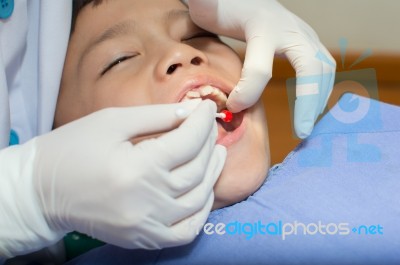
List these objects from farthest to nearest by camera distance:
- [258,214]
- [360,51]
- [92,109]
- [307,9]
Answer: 1. [307,9]
2. [360,51]
3. [92,109]
4. [258,214]

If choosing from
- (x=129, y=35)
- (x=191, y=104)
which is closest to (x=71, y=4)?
(x=129, y=35)

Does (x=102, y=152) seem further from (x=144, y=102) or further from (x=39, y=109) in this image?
(x=39, y=109)

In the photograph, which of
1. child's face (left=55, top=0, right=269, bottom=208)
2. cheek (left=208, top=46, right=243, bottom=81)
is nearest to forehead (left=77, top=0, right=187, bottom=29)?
child's face (left=55, top=0, right=269, bottom=208)

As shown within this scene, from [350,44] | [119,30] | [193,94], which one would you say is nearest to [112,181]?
[193,94]

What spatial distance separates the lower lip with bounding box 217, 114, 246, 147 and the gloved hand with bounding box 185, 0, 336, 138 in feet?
0.10

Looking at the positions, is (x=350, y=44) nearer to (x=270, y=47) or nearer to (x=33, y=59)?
(x=270, y=47)

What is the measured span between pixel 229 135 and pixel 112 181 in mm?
262

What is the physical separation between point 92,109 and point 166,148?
289 mm

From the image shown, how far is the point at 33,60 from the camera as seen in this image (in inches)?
38.6

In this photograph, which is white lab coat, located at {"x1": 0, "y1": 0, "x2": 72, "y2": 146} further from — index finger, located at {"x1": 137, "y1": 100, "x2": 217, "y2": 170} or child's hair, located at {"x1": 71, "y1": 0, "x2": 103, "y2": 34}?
index finger, located at {"x1": 137, "y1": 100, "x2": 217, "y2": 170}

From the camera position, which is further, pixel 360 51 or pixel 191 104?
pixel 360 51

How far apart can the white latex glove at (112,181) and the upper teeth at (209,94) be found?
10 cm

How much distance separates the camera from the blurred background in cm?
104

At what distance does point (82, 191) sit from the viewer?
0.68 m
